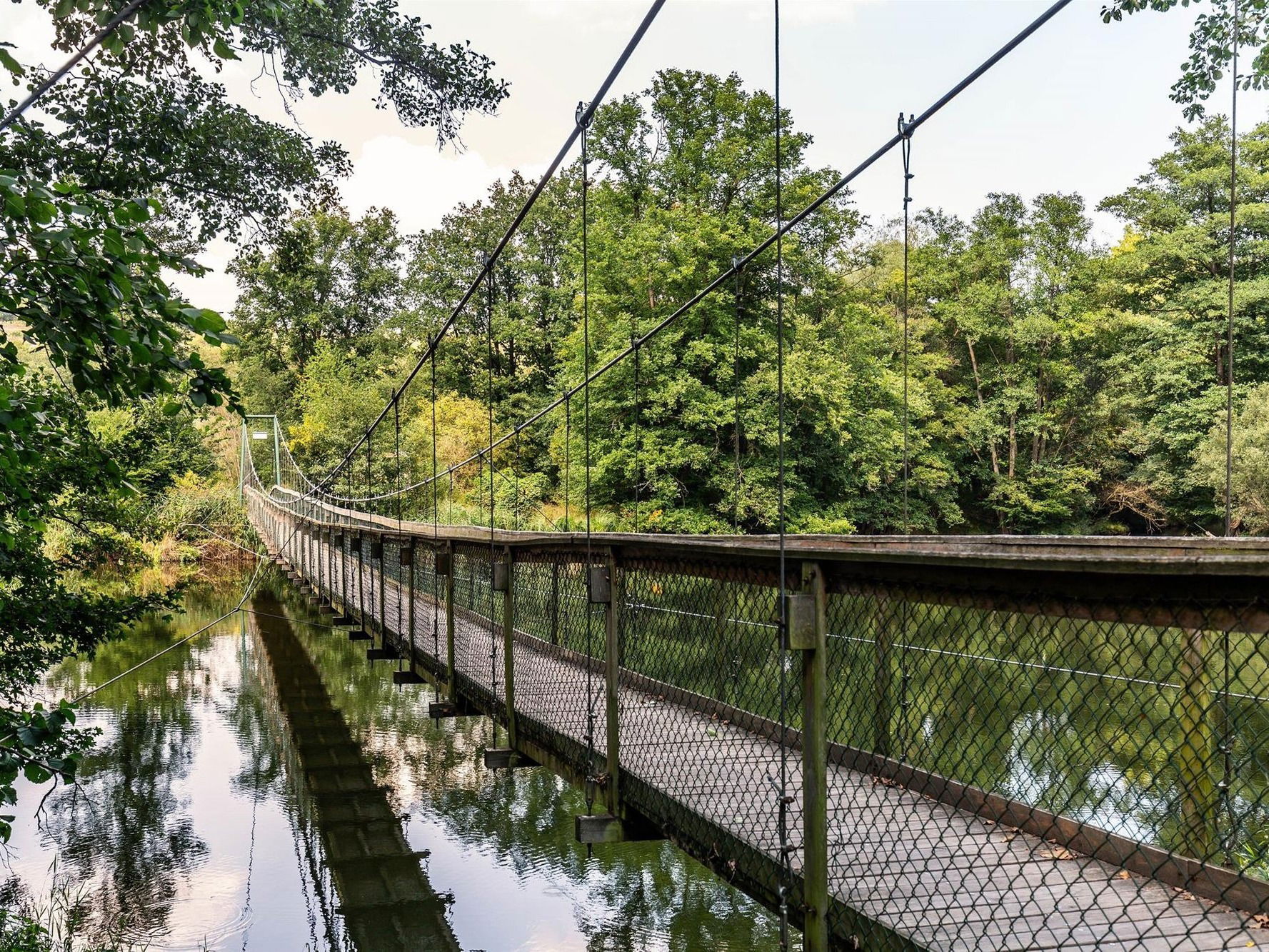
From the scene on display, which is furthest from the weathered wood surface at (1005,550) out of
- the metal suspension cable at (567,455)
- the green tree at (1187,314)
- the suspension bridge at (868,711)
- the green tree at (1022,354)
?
the green tree at (1022,354)

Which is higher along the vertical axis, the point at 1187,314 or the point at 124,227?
the point at 1187,314

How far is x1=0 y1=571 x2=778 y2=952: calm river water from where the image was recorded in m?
5.62

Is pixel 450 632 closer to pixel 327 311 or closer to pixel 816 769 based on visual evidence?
pixel 816 769

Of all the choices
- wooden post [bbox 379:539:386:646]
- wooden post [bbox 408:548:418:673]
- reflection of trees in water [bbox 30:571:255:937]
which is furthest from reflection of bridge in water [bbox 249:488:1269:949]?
reflection of trees in water [bbox 30:571:255:937]

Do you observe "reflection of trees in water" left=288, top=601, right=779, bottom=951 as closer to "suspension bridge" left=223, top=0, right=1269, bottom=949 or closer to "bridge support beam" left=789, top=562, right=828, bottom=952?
"suspension bridge" left=223, top=0, right=1269, bottom=949

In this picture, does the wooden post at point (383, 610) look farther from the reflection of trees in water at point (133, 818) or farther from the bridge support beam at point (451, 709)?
the reflection of trees in water at point (133, 818)

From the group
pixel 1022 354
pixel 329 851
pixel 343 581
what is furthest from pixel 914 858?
pixel 1022 354

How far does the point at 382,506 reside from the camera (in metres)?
21.8

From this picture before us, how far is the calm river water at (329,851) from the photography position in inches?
221

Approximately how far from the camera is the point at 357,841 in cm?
714

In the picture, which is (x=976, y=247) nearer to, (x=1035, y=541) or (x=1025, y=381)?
(x=1025, y=381)

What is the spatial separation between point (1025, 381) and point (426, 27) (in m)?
13.9

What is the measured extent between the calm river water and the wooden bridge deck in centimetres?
301

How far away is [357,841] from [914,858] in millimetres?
5965
